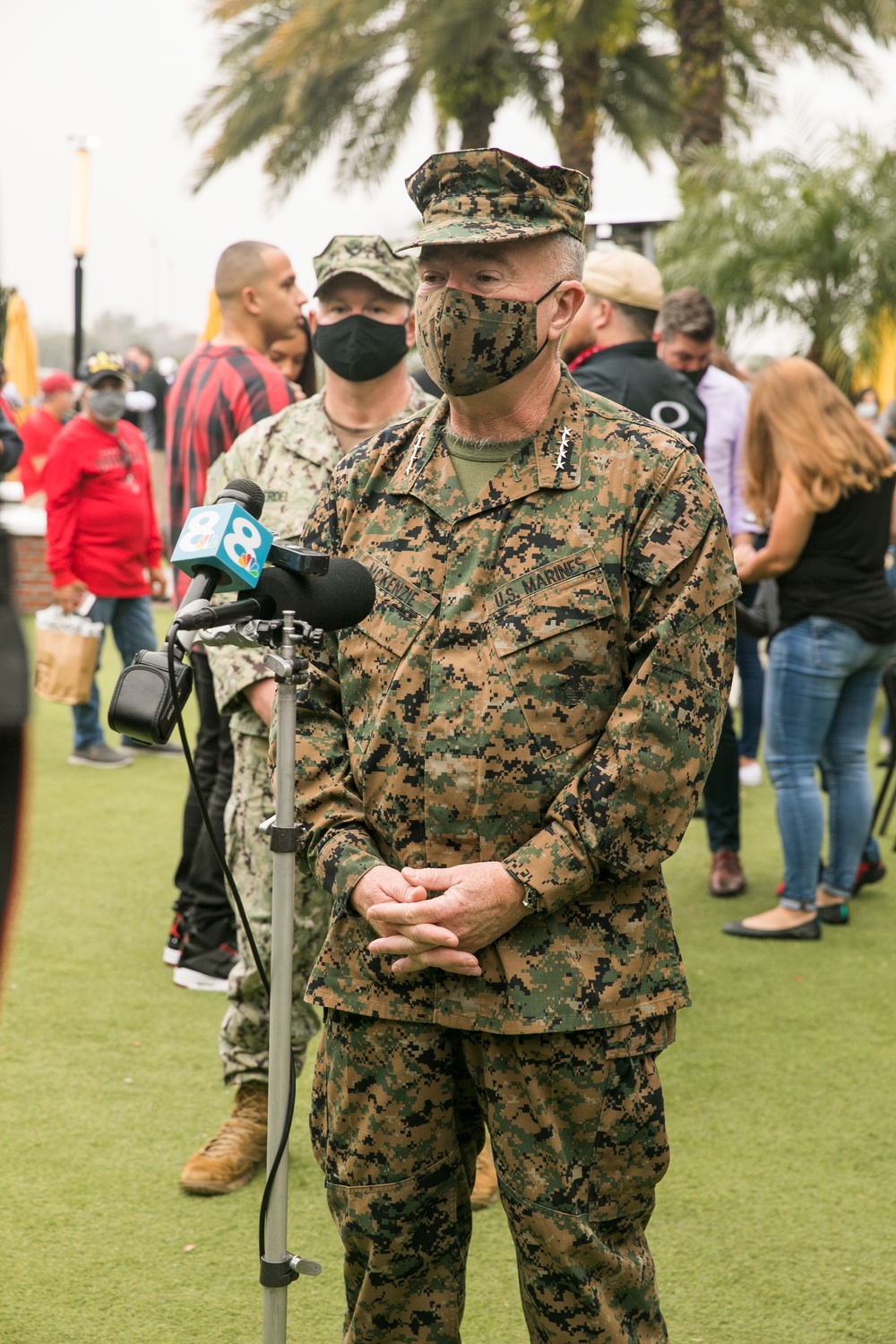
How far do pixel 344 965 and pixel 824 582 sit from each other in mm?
3454

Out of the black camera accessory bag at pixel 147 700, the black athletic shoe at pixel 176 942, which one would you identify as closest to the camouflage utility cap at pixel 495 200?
the black camera accessory bag at pixel 147 700

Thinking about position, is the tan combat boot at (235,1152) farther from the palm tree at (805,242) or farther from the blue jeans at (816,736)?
the palm tree at (805,242)

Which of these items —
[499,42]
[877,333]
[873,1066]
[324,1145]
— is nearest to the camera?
[324,1145]

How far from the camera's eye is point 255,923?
3.49 meters

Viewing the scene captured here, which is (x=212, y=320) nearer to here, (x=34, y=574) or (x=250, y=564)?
(x=34, y=574)

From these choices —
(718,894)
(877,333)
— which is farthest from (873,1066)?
(877,333)

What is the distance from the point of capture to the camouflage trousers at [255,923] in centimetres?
339

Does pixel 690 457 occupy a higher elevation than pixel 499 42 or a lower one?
lower

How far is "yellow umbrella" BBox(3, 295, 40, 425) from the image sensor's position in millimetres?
16359

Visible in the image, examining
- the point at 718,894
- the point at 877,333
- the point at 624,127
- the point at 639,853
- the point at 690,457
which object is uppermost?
the point at 624,127

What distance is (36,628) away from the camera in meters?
7.66

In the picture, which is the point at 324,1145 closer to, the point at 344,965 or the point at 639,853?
the point at 344,965


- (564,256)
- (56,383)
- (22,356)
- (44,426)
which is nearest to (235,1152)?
(564,256)

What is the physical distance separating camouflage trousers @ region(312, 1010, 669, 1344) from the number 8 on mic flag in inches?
30.2
